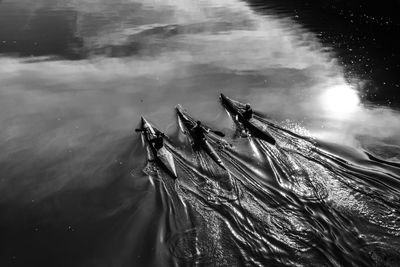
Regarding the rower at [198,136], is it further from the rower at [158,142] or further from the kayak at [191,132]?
the rower at [158,142]

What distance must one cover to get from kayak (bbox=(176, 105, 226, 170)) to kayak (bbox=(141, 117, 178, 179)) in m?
1.50

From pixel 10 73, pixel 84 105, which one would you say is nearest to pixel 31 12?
pixel 10 73

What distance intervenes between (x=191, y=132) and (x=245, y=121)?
9.04 ft

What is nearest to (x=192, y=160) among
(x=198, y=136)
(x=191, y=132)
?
(x=198, y=136)

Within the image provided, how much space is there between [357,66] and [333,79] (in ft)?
9.31

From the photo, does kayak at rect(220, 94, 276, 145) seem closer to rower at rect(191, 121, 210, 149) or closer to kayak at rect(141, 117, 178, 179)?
rower at rect(191, 121, 210, 149)

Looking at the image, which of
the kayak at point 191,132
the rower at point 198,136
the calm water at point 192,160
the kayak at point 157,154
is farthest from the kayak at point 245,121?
the kayak at point 157,154

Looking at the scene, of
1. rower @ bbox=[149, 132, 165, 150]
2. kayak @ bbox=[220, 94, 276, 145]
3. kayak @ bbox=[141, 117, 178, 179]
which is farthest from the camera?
kayak @ bbox=[220, 94, 276, 145]

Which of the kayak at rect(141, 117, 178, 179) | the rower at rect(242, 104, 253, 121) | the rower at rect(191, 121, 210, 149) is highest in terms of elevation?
the rower at rect(242, 104, 253, 121)

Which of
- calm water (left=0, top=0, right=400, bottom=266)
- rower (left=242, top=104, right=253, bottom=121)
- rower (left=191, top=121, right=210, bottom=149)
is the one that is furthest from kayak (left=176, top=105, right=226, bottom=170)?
rower (left=242, top=104, right=253, bottom=121)

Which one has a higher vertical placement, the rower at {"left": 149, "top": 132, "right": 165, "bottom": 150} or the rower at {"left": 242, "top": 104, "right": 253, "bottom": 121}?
the rower at {"left": 242, "top": 104, "right": 253, "bottom": 121}

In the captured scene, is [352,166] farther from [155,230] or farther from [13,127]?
[13,127]

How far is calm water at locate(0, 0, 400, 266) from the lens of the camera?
397 inches

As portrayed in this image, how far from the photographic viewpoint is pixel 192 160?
1356cm
